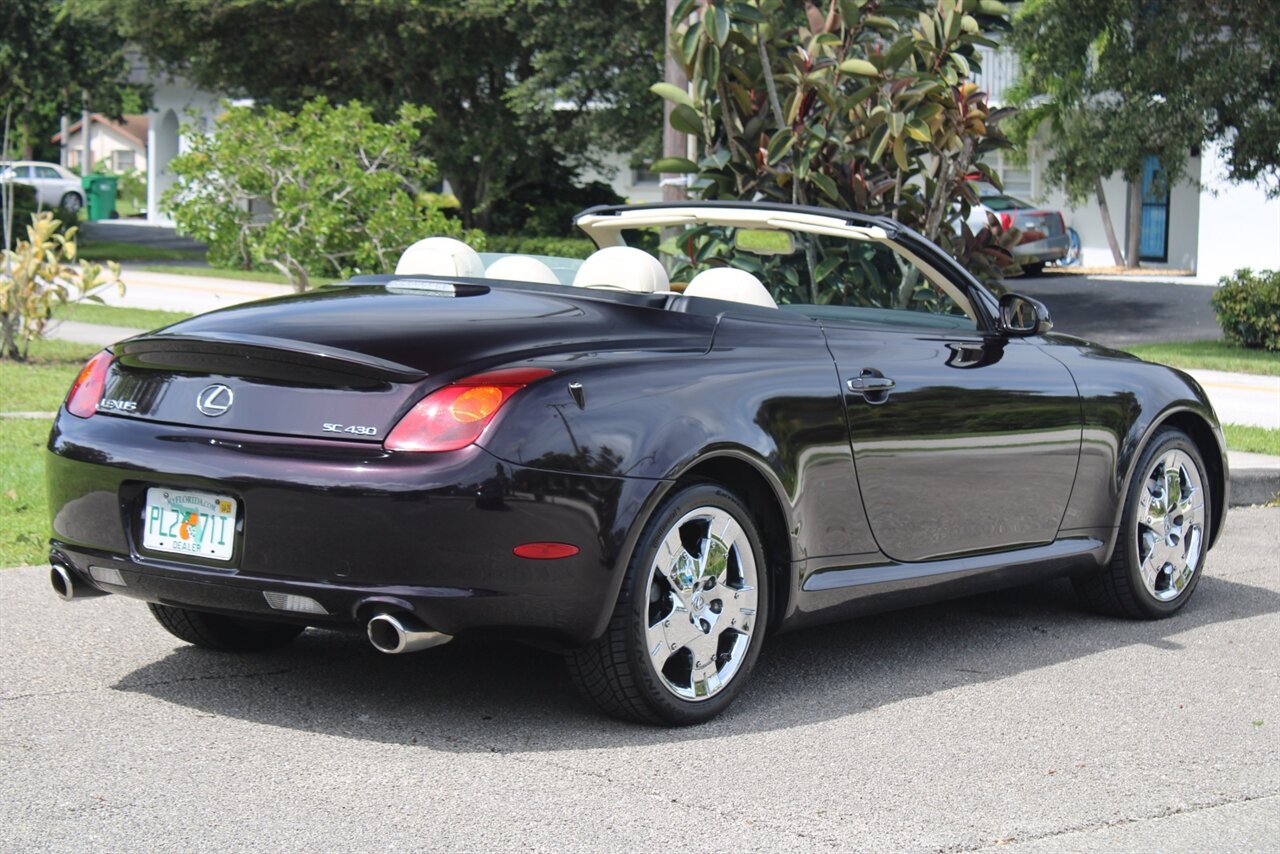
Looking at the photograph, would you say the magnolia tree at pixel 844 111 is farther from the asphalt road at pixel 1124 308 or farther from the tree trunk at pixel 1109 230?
the tree trunk at pixel 1109 230

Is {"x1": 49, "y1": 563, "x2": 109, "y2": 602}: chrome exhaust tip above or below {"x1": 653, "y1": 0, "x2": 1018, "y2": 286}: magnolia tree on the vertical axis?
below

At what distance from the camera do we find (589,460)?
4.77 metres

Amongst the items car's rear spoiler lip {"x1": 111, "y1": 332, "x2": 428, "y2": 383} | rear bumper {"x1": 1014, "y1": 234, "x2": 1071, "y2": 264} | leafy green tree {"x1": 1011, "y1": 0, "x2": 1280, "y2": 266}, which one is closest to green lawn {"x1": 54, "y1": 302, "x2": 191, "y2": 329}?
leafy green tree {"x1": 1011, "y1": 0, "x2": 1280, "y2": 266}

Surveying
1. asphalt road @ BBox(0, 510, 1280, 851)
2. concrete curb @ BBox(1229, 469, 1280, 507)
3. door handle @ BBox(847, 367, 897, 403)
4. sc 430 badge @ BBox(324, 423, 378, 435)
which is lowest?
concrete curb @ BBox(1229, 469, 1280, 507)

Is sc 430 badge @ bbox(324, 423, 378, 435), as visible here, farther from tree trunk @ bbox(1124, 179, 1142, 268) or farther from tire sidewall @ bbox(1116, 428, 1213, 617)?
tree trunk @ bbox(1124, 179, 1142, 268)

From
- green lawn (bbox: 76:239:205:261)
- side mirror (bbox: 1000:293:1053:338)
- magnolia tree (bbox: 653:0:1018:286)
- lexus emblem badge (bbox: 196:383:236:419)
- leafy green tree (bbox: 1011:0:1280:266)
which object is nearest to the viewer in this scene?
lexus emblem badge (bbox: 196:383:236:419)

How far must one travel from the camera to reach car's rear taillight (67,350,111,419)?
5.25 metres

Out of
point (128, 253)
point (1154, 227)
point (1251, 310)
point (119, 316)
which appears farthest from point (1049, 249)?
point (128, 253)

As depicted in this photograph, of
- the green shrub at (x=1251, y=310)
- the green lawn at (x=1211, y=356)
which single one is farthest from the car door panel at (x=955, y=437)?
the green shrub at (x=1251, y=310)

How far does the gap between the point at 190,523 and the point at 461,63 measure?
84.2ft

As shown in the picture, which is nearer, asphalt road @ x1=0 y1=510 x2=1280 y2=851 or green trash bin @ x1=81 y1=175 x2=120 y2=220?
asphalt road @ x1=0 y1=510 x2=1280 y2=851

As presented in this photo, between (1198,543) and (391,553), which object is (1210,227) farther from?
(391,553)

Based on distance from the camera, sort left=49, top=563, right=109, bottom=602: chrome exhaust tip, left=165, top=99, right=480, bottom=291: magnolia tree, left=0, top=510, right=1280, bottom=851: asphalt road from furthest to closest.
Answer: left=165, top=99, right=480, bottom=291: magnolia tree
left=49, top=563, right=109, bottom=602: chrome exhaust tip
left=0, top=510, right=1280, bottom=851: asphalt road

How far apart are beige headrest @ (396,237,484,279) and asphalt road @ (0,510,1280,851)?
49.8 inches
